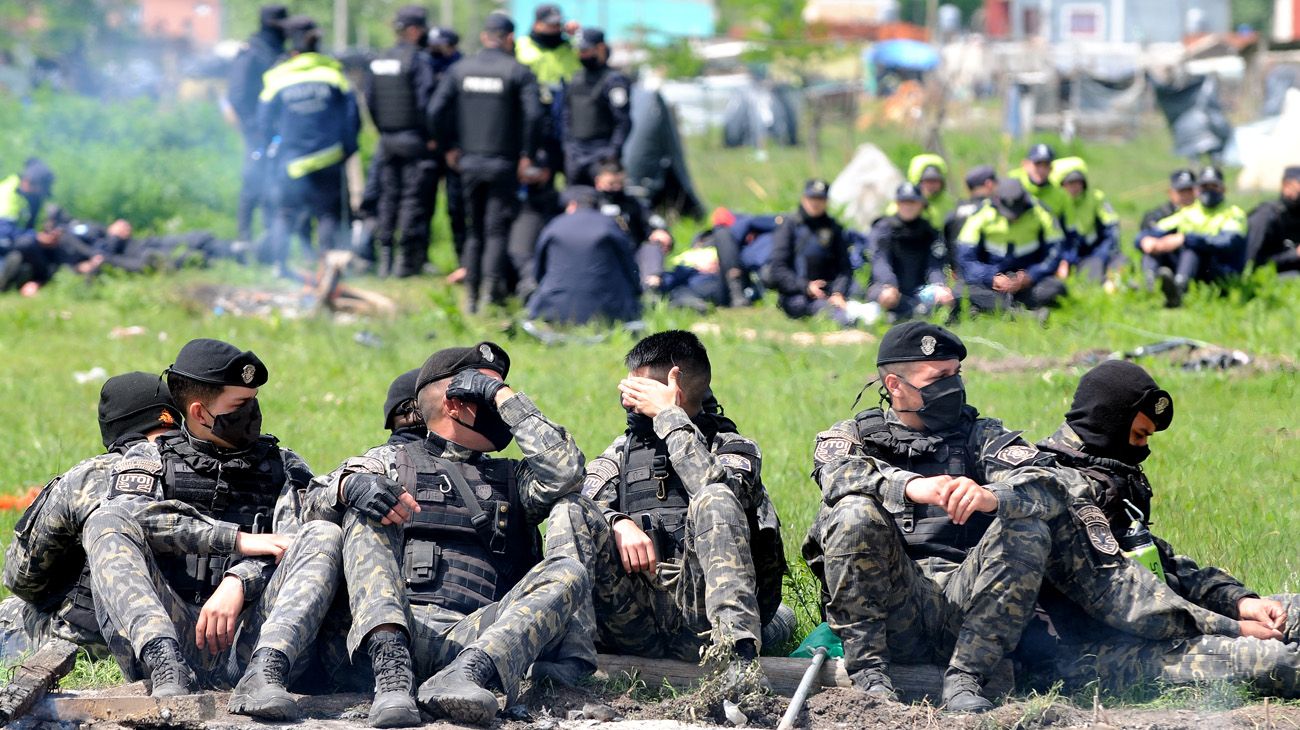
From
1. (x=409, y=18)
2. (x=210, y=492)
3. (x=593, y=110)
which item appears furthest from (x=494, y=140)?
(x=210, y=492)

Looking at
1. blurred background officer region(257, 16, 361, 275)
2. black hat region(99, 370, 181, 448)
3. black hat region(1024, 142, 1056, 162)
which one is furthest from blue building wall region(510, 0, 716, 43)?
black hat region(99, 370, 181, 448)

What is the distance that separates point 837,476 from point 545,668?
128 cm

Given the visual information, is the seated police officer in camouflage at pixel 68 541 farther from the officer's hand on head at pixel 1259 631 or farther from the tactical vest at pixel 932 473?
the officer's hand on head at pixel 1259 631

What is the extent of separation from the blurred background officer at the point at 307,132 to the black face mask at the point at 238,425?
9985 mm

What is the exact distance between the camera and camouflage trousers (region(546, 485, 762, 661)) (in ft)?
19.0

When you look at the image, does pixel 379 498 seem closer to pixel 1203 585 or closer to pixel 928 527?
pixel 928 527

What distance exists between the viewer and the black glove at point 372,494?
18.6 ft

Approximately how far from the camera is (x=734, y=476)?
19.9 ft

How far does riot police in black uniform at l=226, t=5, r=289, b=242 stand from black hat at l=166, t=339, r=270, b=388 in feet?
34.5

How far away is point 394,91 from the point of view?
51.9 feet

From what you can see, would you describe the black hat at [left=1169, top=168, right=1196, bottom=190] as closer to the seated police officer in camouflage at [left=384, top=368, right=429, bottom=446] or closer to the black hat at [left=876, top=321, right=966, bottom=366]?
the black hat at [left=876, top=321, right=966, bottom=366]

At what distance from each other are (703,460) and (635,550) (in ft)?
1.45

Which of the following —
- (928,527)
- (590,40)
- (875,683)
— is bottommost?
(875,683)

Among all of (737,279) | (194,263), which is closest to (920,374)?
(737,279)
